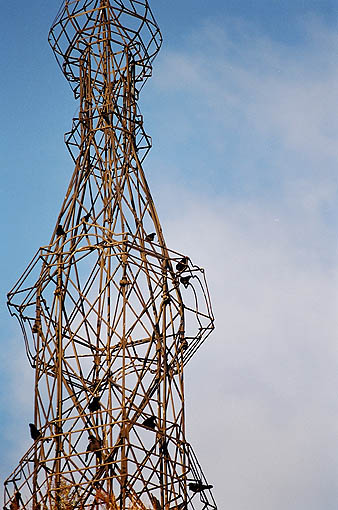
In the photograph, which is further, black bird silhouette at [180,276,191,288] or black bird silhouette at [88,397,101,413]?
black bird silhouette at [180,276,191,288]

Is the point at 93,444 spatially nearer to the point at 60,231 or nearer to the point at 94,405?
the point at 94,405

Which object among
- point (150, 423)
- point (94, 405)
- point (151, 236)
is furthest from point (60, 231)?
point (150, 423)

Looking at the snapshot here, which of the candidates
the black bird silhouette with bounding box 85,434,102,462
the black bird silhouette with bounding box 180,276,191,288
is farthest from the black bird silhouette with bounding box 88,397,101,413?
the black bird silhouette with bounding box 180,276,191,288

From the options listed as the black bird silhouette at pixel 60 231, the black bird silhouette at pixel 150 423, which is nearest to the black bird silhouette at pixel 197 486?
the black bird silhouette at pixel 150 423

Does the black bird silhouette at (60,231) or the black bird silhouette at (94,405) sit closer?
the black bird silhouette at (94,405)

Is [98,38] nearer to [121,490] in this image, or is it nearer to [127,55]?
[127,55]

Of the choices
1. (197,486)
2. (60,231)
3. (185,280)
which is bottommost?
(197,486)

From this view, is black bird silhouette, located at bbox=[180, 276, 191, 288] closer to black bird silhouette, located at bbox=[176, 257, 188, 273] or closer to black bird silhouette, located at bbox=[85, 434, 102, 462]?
black bird silhouette, located at bbox=[176, 257, 188, 273]

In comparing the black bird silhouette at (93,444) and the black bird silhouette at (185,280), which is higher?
the black bird silhouette at (185,280)

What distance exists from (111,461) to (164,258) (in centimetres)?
388

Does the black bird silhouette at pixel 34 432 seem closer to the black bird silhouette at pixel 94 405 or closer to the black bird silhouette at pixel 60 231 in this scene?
the black bird silhouette at pixel 94 405

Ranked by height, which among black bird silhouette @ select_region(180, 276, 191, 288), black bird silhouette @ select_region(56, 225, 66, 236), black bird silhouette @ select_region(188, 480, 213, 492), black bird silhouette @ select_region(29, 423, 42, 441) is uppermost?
black bird silhouette @ select_region(56, 225, 66, 236)

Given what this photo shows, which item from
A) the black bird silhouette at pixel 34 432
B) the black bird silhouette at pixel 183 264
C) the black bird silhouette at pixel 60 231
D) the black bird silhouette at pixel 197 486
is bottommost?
the black bird silhouette at pixel 197 486

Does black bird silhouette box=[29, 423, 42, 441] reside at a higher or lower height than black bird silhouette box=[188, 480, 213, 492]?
higher
